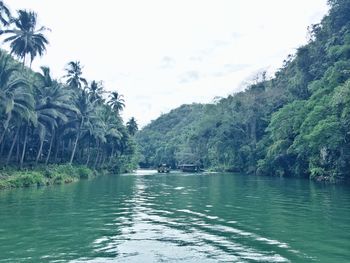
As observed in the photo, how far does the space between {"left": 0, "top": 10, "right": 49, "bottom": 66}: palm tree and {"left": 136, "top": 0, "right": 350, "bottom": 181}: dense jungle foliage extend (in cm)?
3744

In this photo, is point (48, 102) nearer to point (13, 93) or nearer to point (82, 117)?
point (13, 93)

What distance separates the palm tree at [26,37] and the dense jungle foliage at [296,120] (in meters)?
37.4

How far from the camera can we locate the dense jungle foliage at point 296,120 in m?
40.9

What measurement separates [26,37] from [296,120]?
3879 centimetres

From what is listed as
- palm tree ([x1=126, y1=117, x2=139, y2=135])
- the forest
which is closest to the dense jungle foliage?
palm tree ([x1=126, y1=117, x2=139, y2=135])

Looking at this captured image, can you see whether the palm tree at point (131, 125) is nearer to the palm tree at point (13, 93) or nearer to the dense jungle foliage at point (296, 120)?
the dense jungle foliage at point (296, 120)

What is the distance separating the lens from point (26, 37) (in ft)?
165

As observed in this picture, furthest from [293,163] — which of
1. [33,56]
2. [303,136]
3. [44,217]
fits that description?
[44,217]

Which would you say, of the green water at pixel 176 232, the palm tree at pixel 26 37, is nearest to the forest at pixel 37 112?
the palm tree at pixel 26 37

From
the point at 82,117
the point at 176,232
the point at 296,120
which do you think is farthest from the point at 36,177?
the point at 296,120

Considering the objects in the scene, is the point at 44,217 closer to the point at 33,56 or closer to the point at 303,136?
the point at 303,136

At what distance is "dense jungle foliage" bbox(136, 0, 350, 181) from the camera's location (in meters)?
40.9

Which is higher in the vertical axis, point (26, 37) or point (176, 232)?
point (26, 37)

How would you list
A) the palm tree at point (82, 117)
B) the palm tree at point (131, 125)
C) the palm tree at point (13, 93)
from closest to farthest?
the palm tree at point (13, 93)
the palm tree at point (82, 117)
the palm tree at point (131, 125)
